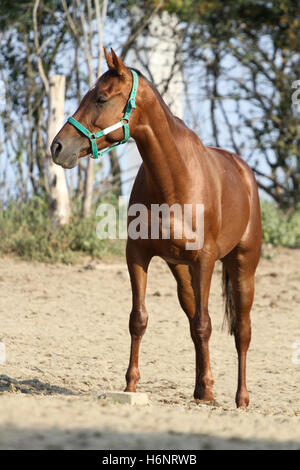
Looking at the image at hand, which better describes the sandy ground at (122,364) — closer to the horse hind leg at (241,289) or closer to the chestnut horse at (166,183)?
the horse hind leg at (241,289)

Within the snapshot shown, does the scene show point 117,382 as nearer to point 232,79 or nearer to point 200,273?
point 200,273

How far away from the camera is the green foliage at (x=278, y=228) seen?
39.5 feet

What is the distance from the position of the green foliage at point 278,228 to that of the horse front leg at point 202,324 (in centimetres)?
779

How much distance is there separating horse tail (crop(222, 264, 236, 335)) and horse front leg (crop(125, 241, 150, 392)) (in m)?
1.21

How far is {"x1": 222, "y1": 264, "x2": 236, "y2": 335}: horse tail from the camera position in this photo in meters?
5.34

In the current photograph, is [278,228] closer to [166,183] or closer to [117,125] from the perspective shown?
[166,183]

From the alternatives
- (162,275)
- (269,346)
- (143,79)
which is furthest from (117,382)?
(162,275)

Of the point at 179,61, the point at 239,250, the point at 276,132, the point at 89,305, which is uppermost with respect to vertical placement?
the point at 179,61

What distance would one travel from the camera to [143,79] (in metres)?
4.08

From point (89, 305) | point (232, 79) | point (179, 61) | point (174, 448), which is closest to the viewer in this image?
point (174, 448)

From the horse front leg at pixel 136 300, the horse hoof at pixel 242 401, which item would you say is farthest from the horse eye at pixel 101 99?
the horse hoof at pixel 242 401

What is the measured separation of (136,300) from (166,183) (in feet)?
2.43

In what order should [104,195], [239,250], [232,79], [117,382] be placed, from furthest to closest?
1. [232,79]
2. [104,195]
3. [117,382]
4. [239,250]

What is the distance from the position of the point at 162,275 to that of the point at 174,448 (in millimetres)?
6977
